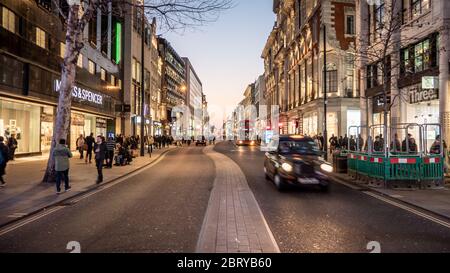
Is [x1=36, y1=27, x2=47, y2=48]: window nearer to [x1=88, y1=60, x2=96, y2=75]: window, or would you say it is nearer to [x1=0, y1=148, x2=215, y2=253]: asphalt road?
[x1=88, y1=60, x2=96, y2=75]: window

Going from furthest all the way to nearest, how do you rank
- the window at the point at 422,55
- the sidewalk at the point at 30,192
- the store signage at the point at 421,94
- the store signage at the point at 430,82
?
the store signage at the point at 421,94, the window at the point at 422,55, the store signage at the point at 430,82, the sidewalk at the point at 30,192

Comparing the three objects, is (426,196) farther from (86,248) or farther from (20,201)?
(20,201)

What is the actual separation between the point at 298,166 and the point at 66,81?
8973 millimetres

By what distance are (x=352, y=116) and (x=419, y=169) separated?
2929 centimetres

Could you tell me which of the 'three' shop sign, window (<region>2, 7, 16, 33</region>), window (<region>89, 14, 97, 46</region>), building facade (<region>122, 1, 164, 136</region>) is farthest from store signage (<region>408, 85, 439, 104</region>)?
building facade (<region>122, 1, 164, 136</region>)

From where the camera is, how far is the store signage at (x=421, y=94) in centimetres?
1994

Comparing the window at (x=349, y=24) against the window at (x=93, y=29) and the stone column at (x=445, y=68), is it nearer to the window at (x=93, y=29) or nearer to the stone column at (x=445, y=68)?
the stone column at (x=445, y=68)

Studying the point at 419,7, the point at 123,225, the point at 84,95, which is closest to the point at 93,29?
the point at 84,95

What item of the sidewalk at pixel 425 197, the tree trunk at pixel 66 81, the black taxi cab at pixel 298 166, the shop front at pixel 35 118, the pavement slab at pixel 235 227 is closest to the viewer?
the pavement slab at pixel 235 227

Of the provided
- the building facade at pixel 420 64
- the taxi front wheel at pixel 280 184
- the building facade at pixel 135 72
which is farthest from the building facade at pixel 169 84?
the taxi front wheel at pixel 280 184

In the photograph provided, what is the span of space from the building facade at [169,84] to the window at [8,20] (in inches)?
2244

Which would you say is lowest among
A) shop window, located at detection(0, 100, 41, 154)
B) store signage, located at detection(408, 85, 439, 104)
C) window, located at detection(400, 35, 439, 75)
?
shop window, located at detection(0, 100, 41, 154)

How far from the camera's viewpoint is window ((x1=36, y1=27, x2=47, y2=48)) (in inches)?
948
